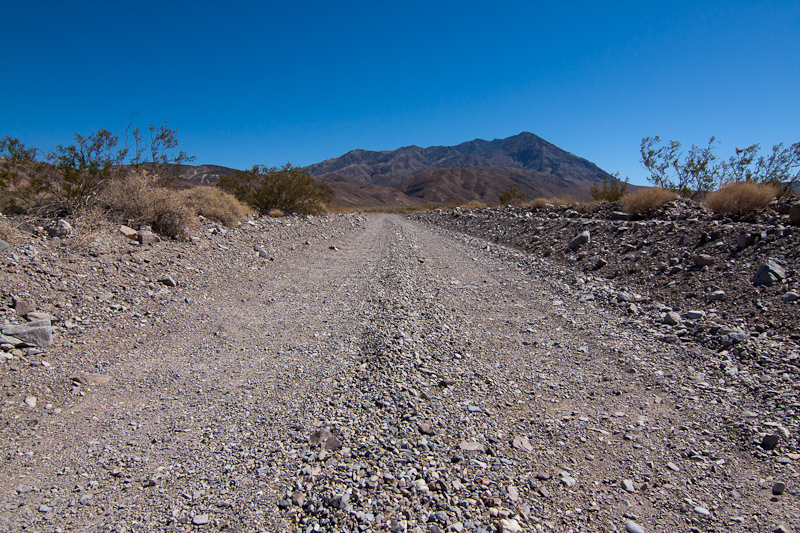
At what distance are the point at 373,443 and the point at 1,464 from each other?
2.32m

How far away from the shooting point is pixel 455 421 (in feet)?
9.79

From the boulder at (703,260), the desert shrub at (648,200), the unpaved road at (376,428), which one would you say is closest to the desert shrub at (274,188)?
the unpaved road at (376,428)

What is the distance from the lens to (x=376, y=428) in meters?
2.84

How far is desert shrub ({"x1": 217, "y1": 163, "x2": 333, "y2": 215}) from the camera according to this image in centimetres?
1806

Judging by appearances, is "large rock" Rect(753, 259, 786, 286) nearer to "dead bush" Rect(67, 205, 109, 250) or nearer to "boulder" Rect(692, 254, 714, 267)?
"boulder" Rect(692, 254, 714, 267)

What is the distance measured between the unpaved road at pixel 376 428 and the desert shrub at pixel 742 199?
6085 mm

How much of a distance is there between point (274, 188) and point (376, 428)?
58.3 feet

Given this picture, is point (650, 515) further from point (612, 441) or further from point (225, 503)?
point (225, 503)

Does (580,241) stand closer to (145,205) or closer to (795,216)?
(795,216)

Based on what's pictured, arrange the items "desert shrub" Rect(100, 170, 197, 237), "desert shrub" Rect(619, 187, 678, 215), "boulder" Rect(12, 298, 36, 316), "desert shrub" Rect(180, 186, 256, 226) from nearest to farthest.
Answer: "boulder" Rect(12, 298, 36, 316) → "desert shrub" Rect(100, 170, 197, 237) → "desert shrub" Rect(180, 186, 256, 226) → "desert shrub" Rect(619, 187, 678, 215)

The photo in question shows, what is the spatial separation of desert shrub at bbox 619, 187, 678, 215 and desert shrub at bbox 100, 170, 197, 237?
42.1 ft

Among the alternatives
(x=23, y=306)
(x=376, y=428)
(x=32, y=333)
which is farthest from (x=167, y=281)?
(x=376, y=428)

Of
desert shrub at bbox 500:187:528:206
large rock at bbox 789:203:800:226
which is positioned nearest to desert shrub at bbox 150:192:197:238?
large rock at bbox 789:203:800:226

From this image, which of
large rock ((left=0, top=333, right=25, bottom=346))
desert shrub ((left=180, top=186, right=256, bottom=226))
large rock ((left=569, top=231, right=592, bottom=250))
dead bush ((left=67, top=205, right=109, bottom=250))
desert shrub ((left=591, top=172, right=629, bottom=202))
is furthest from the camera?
desert shrub ((left=591, top=172, right=629, bottom=202))
